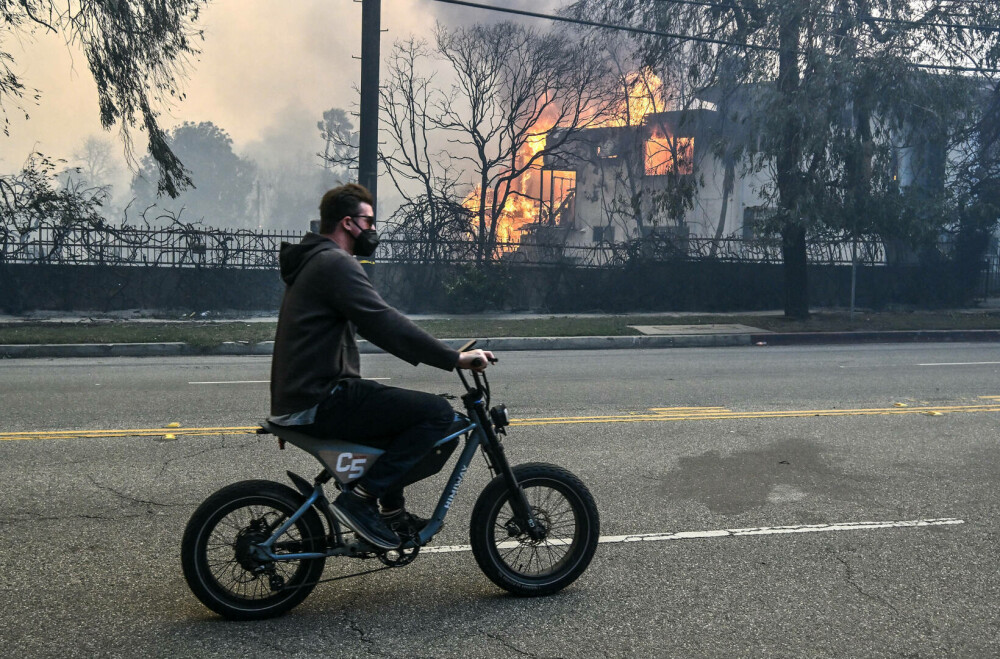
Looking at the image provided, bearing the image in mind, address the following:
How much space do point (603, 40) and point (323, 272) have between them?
95.3 ft

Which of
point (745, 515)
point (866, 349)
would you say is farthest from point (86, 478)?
point (866, 349)

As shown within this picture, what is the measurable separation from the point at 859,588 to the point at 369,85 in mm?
13846

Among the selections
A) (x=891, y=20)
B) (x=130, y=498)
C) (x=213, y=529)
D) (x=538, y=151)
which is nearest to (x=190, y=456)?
(x=130, y=498)

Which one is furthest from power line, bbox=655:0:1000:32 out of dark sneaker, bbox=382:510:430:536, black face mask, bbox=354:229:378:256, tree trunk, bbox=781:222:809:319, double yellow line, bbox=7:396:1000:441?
dark sneaker, bbox=382:510:430:536

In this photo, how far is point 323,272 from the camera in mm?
3604

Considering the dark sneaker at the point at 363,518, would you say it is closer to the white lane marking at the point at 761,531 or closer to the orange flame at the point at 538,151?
the white lane marking at the point at 761,531

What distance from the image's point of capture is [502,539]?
13.3ft

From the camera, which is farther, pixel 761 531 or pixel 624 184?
pixel 624 184

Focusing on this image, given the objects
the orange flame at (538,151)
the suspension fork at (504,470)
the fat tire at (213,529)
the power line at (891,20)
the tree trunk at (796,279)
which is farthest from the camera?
the orange flame at (538,151)

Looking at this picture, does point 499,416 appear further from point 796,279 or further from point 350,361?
point 796,279

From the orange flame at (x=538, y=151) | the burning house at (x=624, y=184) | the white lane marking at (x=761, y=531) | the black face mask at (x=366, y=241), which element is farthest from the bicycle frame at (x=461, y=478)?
the burning house at (x=624, y=184)

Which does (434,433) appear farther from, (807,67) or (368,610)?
(807,67)

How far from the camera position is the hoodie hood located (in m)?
3.70

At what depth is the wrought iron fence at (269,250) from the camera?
19984 mm
